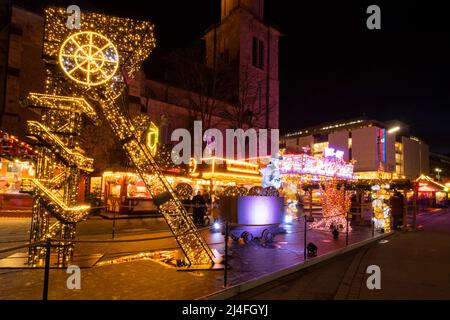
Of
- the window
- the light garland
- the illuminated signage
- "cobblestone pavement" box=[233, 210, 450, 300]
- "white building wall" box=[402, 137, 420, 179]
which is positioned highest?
the window

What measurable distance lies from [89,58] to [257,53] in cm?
3683

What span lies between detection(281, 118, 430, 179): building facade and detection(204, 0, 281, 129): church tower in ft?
35.6

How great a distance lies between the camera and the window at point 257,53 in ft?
134

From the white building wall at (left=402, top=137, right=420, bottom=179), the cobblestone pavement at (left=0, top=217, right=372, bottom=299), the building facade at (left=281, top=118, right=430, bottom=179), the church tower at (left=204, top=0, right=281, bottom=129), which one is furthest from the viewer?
the white building wall at (left=402, top=137, right=420, bottom=179)

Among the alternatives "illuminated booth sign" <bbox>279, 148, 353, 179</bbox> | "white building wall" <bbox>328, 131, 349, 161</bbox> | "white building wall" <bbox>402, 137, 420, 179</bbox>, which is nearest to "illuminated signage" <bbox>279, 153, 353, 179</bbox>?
"illuminated booth sign" <bbox>279, 148, 353, 179</bbox>

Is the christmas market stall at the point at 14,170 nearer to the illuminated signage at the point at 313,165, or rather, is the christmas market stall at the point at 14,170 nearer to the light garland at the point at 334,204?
the illuminated signage at the point at 313,165

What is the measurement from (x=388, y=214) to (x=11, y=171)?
22.8 meters

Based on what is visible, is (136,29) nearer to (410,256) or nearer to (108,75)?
(108,75)

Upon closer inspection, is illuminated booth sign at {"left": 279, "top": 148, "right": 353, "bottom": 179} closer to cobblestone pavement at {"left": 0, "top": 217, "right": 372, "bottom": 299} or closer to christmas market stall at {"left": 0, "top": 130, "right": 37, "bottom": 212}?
cobblestone pavement at {"left": 0, "top": 217, "right": 372, "bottom": 299}

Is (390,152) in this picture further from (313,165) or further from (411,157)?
(313,165)

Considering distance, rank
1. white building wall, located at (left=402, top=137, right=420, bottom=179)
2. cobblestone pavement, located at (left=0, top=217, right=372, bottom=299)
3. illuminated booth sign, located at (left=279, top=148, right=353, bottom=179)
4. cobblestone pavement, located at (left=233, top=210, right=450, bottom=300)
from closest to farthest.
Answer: cobblestone pavement, located at (left=0, top=217, right=372, bottom=299)
cobblestone pavement, located at (left=233, top=210, right=450, bottom=300)
illuminated booth sign, located at (left=279, top=148, right=353, bottom=179)
white building wall, located at (left=402, top=137, right=420, bottom=179)

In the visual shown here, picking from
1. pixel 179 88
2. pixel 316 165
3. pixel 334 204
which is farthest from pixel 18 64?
pixel 334 204

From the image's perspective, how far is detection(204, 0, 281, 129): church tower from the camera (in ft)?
127

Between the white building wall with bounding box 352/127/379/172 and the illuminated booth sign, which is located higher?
the white building wall with bounding box 352/127/379/172
